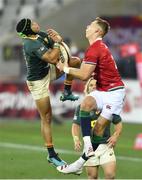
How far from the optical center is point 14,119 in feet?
102

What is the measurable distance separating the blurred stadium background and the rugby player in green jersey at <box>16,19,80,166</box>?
177 inches

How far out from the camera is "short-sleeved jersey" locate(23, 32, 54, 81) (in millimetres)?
13609

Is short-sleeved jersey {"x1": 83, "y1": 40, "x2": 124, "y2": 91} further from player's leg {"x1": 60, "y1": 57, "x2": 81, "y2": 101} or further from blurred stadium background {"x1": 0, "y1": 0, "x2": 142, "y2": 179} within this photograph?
blurred stadium background {"x1": 0, "y1": 0, "x2": 142, "y2": 179}

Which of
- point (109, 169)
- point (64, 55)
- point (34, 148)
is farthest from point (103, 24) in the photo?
point (34, 148)

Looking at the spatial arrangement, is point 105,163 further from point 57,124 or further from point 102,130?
point 57,124

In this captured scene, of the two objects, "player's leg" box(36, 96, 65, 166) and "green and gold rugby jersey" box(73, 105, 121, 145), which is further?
"player's leg" box(36, 96, 65, 166)

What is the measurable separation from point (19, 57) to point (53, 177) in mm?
21195

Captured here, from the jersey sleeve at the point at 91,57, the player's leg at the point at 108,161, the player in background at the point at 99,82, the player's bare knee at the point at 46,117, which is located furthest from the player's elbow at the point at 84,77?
the player's bare knee at the point at 46,117

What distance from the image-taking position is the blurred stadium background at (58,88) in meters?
21.3

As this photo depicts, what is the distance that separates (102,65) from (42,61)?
1052 millimetres

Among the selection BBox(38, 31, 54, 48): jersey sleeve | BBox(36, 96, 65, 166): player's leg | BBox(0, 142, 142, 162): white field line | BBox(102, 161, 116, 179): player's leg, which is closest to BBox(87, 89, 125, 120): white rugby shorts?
BBox(102, 161, 116, 179): player's leg

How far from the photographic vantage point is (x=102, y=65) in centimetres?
1330

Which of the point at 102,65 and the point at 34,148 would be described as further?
the point at 34,148

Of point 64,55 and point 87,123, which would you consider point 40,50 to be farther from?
point 87,123
